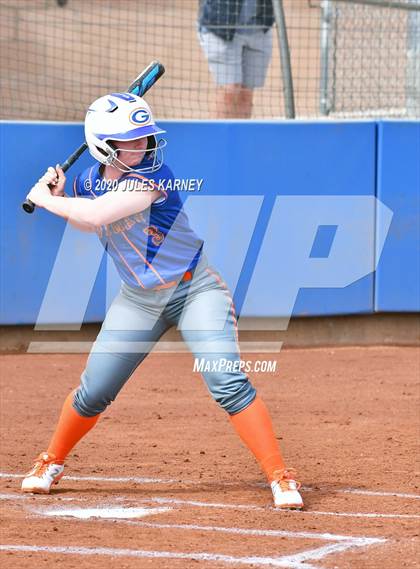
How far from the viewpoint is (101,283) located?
9.00 m

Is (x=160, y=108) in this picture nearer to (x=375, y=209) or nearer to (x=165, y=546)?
(x=375, y=209)

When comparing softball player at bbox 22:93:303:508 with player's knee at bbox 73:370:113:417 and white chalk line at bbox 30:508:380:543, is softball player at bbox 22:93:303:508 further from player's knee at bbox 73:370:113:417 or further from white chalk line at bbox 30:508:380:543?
white chalk line at bbox 30:508:380:543

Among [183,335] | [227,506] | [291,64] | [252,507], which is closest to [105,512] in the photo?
[227,506]

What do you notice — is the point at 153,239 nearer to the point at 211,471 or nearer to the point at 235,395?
the point at 235,395

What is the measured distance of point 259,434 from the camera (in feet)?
17.6

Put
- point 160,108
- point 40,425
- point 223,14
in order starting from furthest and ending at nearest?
point 160,108 < point 223,14 < point 40,425

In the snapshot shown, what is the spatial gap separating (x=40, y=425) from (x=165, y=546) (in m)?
2.52

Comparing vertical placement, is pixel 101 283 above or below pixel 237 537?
below

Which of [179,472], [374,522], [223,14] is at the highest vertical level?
[223,14]

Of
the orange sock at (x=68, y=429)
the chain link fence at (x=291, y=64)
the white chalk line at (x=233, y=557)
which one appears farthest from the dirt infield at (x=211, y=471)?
the chain link fence at (x=291, y=64)

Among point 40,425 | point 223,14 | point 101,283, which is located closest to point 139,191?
point 40,425

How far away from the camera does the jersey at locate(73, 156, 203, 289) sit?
5.39 metres

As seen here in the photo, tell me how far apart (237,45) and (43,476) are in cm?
580

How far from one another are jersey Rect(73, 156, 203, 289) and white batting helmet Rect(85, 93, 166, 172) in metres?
0.12
